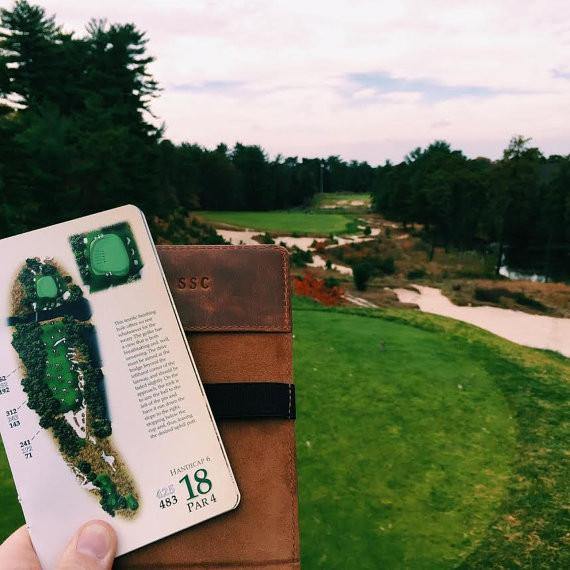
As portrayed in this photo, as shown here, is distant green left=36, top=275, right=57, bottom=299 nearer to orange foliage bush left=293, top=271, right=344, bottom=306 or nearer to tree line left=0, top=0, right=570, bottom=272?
orange foliage bush left=293, top=271, right=344, bottom=306

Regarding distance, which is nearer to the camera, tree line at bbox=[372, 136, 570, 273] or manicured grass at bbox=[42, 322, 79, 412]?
manicured grass at bbox=[42, 322, 79, 412]

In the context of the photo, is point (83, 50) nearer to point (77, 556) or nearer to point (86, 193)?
point (86, 193)

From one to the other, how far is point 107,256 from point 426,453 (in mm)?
5696

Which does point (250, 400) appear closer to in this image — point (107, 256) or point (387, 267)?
point (107, 256)

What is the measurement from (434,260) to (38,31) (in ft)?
90.3

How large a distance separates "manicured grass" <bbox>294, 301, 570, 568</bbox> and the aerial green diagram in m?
4.00

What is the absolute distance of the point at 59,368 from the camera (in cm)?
187

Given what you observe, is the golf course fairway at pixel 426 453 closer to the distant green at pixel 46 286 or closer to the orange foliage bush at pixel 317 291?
the distant green at pixel 46 286

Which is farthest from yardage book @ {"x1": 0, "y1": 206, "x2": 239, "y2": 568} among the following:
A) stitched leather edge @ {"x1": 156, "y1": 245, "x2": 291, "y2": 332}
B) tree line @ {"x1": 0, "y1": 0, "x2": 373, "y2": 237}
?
tree line @ {"x1": 0, "y1": 0, "x2": 373, "y2": 237}

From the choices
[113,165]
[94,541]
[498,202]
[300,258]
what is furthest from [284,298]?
[498,202]

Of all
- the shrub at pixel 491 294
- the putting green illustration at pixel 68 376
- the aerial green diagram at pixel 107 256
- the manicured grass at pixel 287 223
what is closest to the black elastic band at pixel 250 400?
the putting green illustration at pixel 68 376

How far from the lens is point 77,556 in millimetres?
1729

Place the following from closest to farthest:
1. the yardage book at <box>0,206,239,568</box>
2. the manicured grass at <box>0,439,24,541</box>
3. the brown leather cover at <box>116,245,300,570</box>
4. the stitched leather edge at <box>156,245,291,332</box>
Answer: the yardage book at <box>0,206,239,568</box>
the brown leather cover at <box>116,245,300,570</box>
the stitched leather edge at <box>156,245,291,332</box>
the manicured grass at <box>0,439,24,541</box>

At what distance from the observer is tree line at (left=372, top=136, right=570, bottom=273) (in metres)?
32.4
